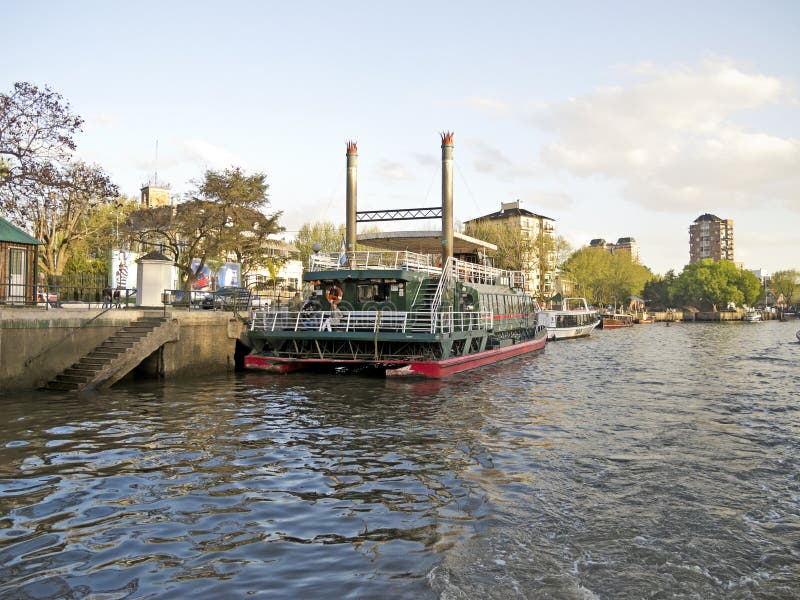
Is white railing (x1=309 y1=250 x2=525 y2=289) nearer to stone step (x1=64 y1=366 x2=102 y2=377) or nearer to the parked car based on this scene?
the parked car

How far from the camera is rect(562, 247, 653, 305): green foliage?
106938 mm

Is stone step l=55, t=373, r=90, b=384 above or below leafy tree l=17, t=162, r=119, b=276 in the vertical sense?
below

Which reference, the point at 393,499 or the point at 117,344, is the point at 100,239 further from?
the point at 393,499

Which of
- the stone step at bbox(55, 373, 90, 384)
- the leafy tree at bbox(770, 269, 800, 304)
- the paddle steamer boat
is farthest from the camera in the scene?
the leafy tree at bbox(770, 269, 800, 304)

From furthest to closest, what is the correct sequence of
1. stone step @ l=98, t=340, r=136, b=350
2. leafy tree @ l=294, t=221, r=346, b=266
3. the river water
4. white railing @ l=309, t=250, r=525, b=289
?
leafy tree @ l=294, t=221, r=346, b=266
white railing @ l=309, t=250, r=525, b=289
stone step @ l=98, t=340, r=136, b=350
the river water

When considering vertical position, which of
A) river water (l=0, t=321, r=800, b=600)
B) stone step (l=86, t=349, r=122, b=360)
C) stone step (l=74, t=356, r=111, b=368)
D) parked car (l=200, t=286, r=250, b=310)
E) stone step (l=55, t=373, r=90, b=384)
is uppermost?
parked car (l=200, t=286, r=250, b=310)

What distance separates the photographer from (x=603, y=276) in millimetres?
109250

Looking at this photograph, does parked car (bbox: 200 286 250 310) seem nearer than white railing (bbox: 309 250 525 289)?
No

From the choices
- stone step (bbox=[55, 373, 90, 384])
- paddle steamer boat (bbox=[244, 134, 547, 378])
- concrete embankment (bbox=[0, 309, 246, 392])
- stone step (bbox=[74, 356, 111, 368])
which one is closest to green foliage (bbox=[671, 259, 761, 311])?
paddle steamer boat (bbox=[244, 134, 547, 378])

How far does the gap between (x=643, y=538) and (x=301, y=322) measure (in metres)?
20.1

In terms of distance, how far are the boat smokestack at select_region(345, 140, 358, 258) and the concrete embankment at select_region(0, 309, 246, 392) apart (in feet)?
53.1

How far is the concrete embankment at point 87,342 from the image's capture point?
18.8 meters

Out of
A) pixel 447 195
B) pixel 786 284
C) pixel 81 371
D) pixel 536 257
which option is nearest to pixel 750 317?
pixel 786 284

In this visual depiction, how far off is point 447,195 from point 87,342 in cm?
2341
